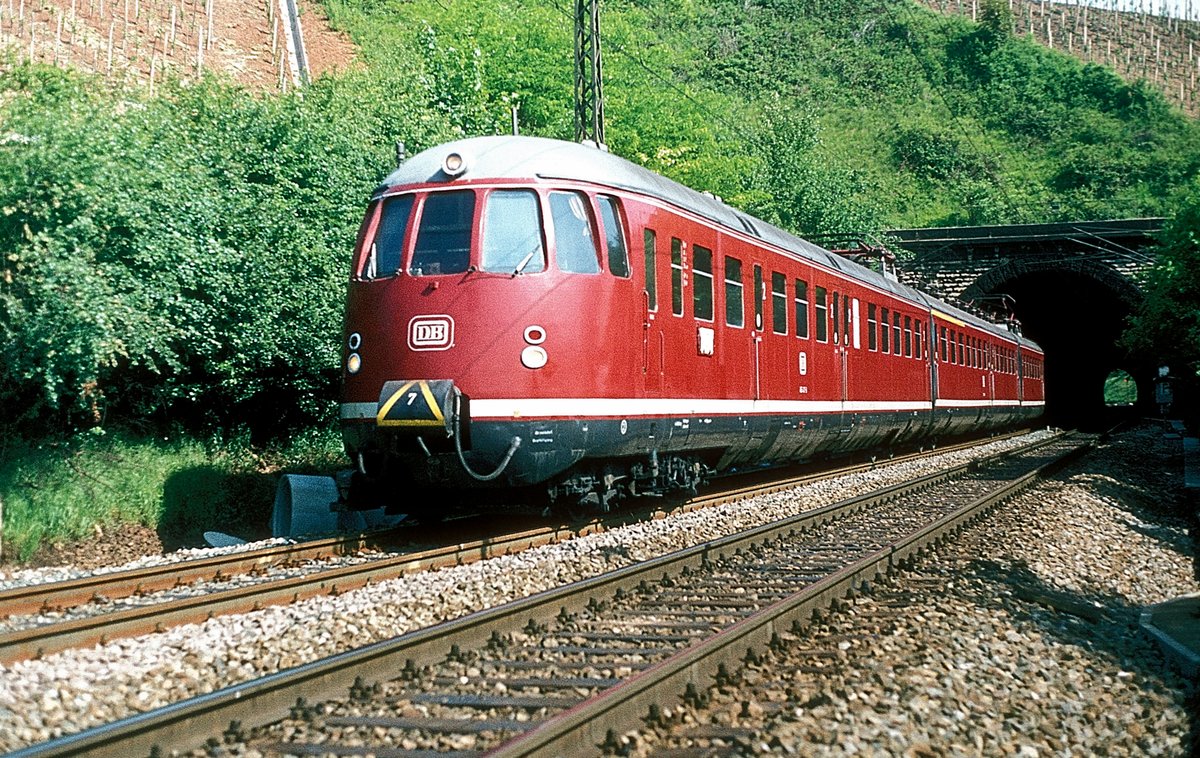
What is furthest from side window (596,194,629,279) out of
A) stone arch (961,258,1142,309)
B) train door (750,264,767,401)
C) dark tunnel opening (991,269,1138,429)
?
dark tunnel opening (991,269,1138,429)

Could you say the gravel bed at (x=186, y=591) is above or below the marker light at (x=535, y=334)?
below

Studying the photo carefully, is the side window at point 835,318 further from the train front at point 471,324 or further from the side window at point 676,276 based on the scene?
the train front at point 471,324

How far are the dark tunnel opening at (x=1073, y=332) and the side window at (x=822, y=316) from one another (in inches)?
1260

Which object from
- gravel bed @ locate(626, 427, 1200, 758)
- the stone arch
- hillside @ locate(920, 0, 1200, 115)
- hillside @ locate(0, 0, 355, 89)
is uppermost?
hillside @ locate(920, 0, 1200, 115)

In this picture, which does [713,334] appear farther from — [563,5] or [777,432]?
[563,5]

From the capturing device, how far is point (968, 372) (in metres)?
27.5

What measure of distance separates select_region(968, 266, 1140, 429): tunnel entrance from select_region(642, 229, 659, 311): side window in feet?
122

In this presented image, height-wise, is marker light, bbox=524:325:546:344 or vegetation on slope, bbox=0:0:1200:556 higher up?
vegetation on slope, bbox=0:0:1200:556

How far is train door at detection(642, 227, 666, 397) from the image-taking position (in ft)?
34.8

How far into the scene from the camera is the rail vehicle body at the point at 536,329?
31.0 ft

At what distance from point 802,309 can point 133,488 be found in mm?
8890

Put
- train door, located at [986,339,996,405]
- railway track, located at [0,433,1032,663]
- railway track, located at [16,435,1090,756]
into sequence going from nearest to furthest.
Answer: railway track, located at [16,435,1090,756] < railway track, located at [0,433,1032,663] < train door, located at [986,339,996,405]

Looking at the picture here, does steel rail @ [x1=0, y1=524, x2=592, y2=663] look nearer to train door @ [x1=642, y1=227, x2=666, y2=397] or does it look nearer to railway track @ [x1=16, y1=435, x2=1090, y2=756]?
railway track @ [x1=16, y1=435, x2=1090, y2=756]

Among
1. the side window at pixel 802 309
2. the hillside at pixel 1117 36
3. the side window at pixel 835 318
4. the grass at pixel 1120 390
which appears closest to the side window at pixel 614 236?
the side window at pixel 802 309
